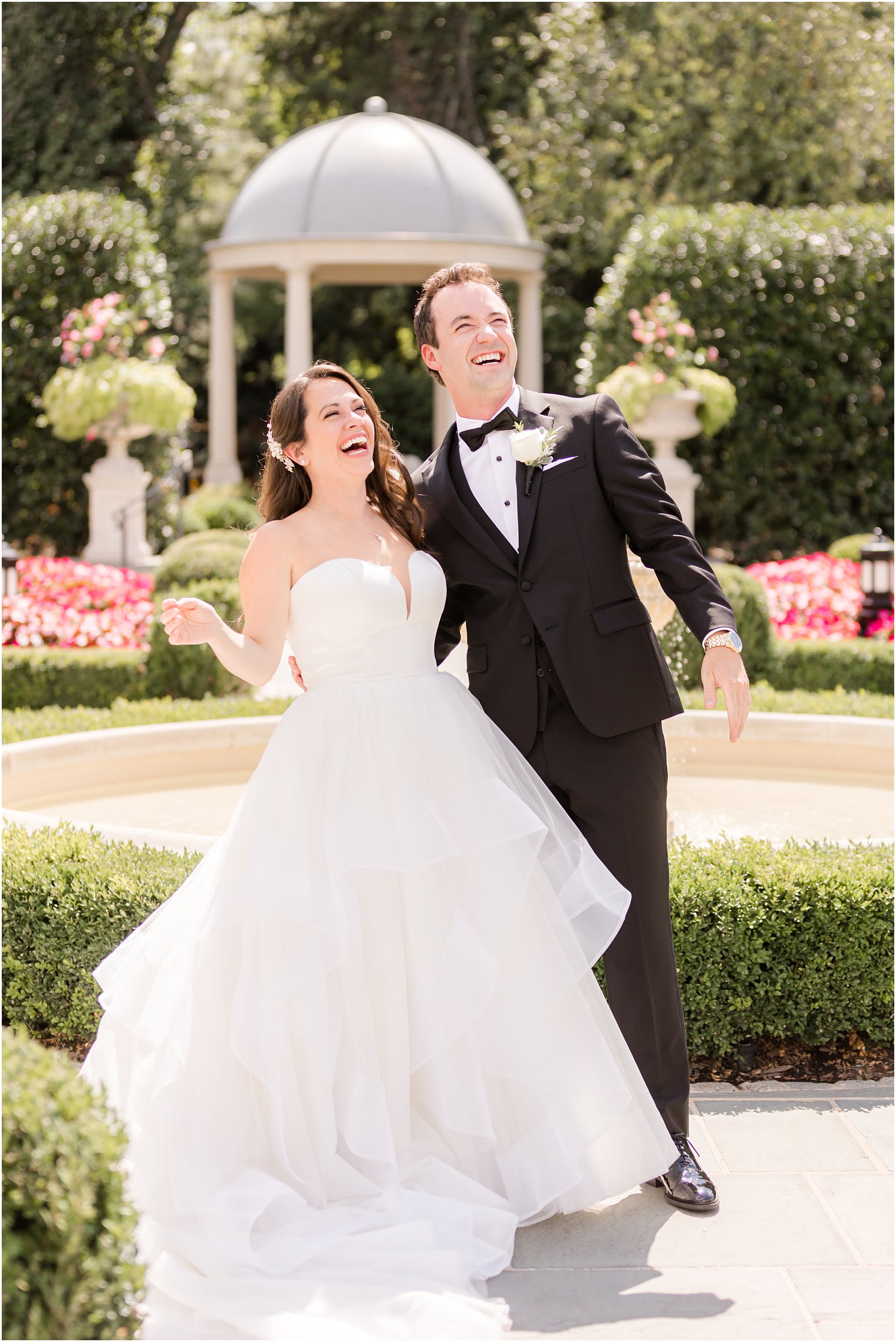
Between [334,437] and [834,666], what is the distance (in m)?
6.52

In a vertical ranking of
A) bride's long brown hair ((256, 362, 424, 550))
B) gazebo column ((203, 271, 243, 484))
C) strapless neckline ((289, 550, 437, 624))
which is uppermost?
gazebo column ((203, 271, 243, 484))

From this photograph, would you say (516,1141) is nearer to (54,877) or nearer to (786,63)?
(54,877)

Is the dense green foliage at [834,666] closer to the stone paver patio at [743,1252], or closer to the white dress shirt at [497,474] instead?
the stone paver patio at [743,1252]

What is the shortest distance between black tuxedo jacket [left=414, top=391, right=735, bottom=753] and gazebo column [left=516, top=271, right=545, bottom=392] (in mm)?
14984

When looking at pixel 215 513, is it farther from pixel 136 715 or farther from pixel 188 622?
pixel 188 622

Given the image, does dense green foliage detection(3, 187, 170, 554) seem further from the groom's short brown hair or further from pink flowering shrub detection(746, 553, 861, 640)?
the groom's short brown hair

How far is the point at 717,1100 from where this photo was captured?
4.01 meters

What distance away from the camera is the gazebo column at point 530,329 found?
1828cm

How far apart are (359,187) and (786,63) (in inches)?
307

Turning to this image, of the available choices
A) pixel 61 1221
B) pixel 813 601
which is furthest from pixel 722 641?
pixel 813 601

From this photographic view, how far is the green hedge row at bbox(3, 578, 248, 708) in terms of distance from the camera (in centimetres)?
905

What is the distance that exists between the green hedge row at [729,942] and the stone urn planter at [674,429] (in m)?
10.5

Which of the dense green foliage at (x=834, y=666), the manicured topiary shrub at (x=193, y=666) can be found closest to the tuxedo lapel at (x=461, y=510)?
the manicured topiary shrub at (x=193, y=666)

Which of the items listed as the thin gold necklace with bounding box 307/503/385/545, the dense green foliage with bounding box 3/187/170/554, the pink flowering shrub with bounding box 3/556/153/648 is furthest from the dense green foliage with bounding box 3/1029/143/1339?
the dense green foliage with bounding box 3/187/170/554
